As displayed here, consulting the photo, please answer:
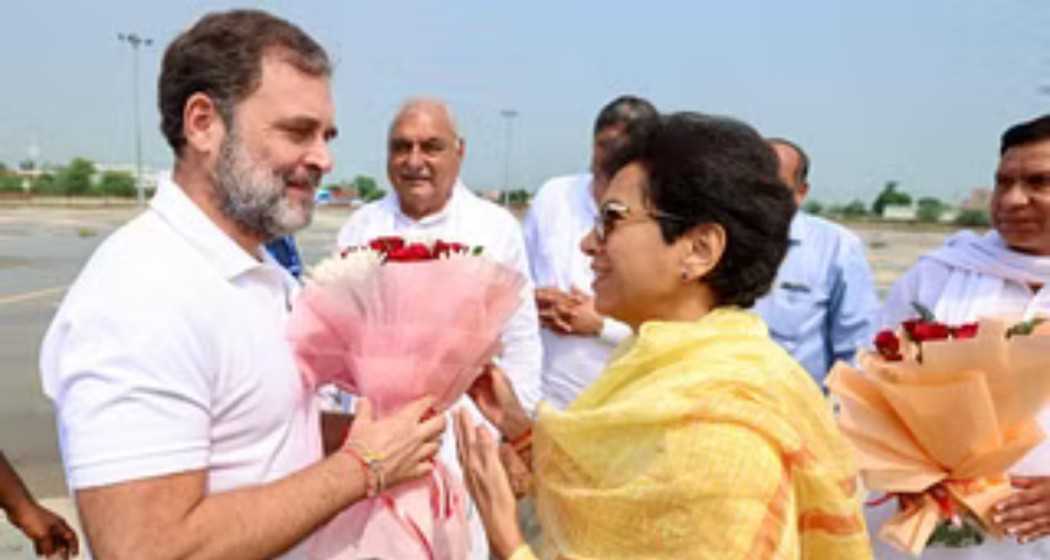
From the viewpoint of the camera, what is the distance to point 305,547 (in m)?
2.14

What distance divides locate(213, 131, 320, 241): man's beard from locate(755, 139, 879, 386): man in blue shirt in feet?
10.4

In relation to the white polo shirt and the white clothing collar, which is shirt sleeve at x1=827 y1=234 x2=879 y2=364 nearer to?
the white clothing collar

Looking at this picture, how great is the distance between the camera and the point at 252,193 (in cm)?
208

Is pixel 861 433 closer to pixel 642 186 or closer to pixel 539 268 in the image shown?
pixel 642 186

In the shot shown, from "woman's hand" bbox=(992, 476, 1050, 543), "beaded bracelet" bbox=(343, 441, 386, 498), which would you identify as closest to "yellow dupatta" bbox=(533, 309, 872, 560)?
"beaded bracelet" bbox=(343, 441, 386, 498)

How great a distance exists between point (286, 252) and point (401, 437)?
2.07m

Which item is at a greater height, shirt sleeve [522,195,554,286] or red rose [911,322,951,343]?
red rose [911,322,951,343]

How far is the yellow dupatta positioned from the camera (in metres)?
1.70

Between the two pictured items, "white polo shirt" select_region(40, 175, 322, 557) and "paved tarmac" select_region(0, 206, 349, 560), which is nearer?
"white polo shirt" select_region(40, 175, 322, 557)

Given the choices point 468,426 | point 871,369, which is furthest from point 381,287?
point 871,369

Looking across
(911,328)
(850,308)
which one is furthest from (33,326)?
(911,328)

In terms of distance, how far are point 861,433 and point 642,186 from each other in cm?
120

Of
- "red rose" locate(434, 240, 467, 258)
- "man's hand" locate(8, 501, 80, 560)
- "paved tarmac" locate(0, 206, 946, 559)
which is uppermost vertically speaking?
"red rose" locate(434, 240, 467, 258)

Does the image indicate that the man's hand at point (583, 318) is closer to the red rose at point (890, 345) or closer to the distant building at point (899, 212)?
the red rose at point (890, 345)
